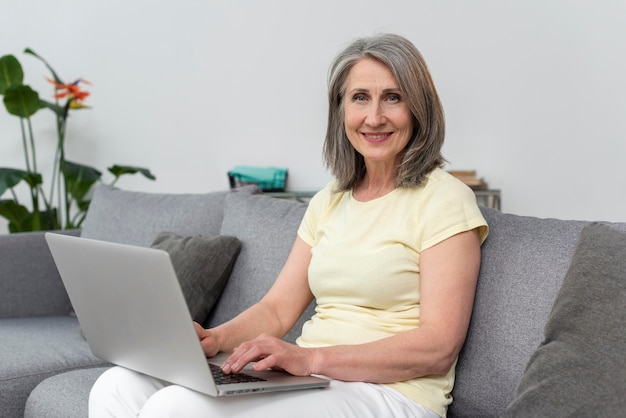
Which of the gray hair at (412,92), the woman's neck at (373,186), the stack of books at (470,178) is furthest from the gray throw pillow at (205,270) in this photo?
the stack of books at (470,178)

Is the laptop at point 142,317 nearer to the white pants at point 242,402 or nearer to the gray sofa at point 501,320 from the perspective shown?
the white pants at point 242,402

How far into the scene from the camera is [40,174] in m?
4.35

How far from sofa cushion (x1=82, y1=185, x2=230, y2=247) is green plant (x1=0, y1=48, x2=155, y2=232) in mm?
1096

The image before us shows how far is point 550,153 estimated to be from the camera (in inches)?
155

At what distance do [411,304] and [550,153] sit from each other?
2363 millimetres

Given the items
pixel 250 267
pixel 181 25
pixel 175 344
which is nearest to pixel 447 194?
pixel 175 344

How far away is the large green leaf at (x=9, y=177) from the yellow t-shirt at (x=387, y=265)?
2.61 meters

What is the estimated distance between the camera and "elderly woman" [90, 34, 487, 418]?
157 centimetres

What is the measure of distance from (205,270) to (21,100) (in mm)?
2179

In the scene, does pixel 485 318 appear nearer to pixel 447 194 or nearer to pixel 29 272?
pixel 447 194

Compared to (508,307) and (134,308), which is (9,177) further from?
(508,307)

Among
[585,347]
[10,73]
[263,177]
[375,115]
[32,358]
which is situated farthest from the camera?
[263,177]

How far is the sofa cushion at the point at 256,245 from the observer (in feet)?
7.77

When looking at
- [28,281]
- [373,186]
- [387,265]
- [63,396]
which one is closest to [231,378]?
[387,265]
